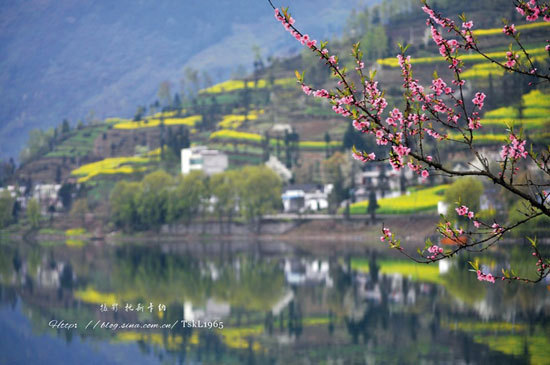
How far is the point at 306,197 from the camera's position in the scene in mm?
107062

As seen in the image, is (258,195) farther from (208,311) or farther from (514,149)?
(514,149)

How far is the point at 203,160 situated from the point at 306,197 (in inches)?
704

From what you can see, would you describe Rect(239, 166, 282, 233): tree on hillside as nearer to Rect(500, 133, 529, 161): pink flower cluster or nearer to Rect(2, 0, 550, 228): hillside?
Rect(2, 0, 550, 228): hillside

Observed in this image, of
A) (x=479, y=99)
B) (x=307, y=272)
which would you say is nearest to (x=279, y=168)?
(x=307, y=272)

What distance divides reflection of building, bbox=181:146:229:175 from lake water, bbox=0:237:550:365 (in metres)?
55.8

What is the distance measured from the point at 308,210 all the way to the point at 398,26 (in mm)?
73037

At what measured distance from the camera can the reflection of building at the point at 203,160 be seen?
117250mm

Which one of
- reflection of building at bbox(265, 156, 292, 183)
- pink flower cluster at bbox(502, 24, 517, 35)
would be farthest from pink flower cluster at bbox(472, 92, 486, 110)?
reflection of building at bbox(265, 156, 292, 183)

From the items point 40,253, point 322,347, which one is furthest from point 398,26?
point 322,347

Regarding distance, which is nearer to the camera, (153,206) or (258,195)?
(258,195)

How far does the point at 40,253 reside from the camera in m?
79.9

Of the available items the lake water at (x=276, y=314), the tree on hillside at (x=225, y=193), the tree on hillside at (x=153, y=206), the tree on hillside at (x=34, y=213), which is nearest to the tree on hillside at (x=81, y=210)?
the tree on hillside at (x=34, y=213)

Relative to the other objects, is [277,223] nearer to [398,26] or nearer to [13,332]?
[13,332]

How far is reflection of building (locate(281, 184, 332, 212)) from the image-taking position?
10571 cm
